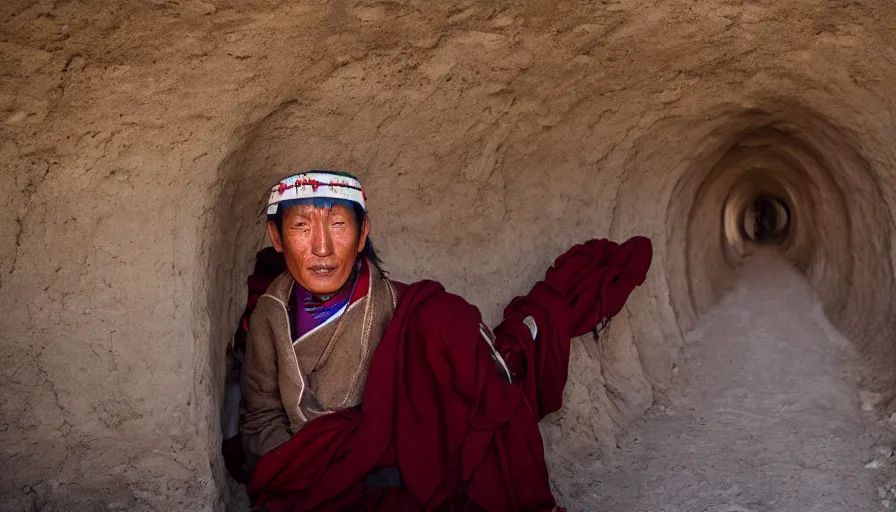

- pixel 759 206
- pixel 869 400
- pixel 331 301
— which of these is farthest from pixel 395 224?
pixel 759 206

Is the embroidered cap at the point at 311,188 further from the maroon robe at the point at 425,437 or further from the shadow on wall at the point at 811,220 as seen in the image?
the shadow on wall at the point at 811,220

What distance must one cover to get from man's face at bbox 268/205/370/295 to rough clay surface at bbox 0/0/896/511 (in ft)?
1.03

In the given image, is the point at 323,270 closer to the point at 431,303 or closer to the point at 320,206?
the point at 320,206

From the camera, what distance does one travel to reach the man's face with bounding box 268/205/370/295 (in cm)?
278

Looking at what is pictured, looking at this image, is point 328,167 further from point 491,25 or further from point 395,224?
point 491,25

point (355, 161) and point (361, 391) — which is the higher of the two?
point (355, 161)

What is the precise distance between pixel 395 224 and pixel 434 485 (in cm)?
138

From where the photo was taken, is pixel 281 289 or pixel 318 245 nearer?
pixel 318 245

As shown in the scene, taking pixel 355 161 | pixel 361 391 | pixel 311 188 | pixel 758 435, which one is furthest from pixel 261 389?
pixel 758 435

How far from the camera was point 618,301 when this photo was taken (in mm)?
3840

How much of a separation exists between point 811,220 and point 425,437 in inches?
250

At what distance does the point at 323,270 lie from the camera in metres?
2.79

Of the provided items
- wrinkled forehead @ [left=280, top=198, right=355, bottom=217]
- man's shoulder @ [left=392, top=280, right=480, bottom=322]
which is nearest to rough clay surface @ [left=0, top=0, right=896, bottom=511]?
wrinkled forehead @ [left=280, top=198, right=355, bottom=217]

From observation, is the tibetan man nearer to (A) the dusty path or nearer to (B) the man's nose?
(B) the man's nose
